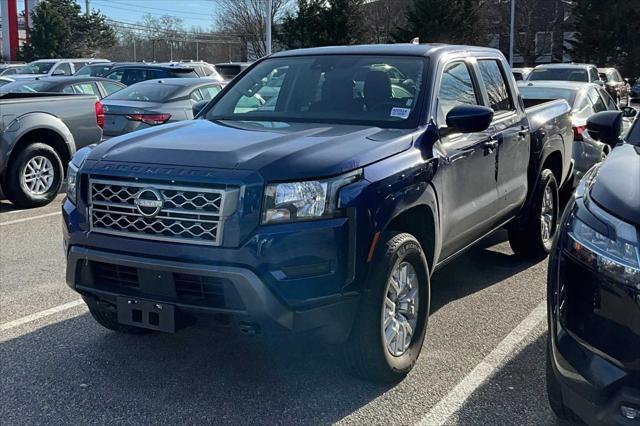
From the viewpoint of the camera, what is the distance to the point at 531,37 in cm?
4956

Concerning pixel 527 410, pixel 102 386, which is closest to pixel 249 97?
pixel 102 386

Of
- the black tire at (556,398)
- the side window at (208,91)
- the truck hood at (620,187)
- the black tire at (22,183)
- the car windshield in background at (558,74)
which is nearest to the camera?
the truck hood at (620,187)

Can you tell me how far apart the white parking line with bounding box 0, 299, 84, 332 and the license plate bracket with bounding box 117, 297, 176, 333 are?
1.59 m

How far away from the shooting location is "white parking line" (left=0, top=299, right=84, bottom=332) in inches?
187

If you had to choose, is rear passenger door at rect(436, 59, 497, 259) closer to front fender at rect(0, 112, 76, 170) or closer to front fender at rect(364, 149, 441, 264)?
front fender at rect(364, 149, 441, 264)

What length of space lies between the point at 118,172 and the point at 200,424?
51.3 inches

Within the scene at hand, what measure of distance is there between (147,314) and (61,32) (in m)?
44.7

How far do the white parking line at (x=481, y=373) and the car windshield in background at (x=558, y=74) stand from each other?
51.2 ft

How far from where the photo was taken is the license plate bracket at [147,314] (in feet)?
11.1

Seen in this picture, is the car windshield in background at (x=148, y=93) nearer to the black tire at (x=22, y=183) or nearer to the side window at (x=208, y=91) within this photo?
the side window at (x=208, y=91)

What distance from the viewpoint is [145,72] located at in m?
17.2

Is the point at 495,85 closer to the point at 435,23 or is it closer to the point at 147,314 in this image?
the point at 147,314

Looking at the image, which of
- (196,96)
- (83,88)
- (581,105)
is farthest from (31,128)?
(581,105)

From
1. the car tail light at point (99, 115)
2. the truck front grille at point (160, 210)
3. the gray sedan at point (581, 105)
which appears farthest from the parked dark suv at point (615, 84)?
the truck front grille at point (160, 210)
